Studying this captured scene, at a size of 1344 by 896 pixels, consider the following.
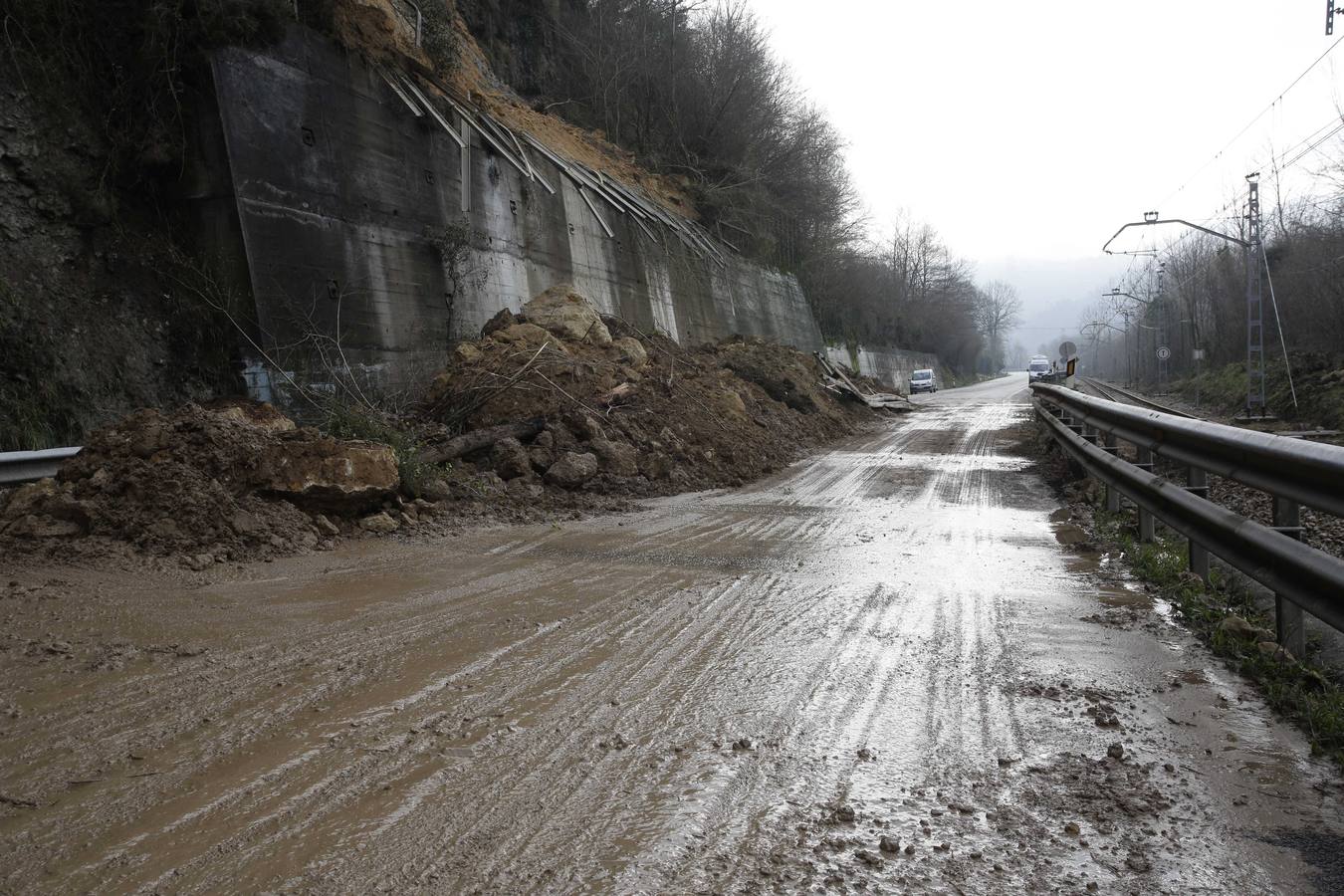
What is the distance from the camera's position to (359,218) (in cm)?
1234

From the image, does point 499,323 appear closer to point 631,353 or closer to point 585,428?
point 631,353

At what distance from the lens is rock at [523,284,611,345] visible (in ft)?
44.0

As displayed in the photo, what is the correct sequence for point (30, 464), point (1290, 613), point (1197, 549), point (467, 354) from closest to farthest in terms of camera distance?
point (1290, 613), point (1197, 549), point (30, 464), point (467, 354)

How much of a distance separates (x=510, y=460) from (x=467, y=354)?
→ 116 inches

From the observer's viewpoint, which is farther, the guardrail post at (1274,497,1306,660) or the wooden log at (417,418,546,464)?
the wooden log at (417,418,546,464)

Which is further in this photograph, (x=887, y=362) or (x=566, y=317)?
(x=887, y=362)

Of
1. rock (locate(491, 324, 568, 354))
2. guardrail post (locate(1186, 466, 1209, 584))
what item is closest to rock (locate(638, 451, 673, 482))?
rock (locate(491, 324, 568, 354))

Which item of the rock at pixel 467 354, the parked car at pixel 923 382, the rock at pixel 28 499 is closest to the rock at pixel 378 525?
the rock at pixel 28 499

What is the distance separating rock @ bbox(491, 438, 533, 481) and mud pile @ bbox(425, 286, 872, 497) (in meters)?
0.01

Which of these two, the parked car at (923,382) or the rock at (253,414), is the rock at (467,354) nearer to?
the rock at (253,414)

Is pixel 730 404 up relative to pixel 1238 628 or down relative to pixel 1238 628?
up

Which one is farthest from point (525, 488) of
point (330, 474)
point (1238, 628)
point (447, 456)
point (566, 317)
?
point (1238, 628)

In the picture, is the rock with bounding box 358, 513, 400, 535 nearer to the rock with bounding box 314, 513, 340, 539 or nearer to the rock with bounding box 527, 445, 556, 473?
the rock with bounding box 314, 513, 340, 539

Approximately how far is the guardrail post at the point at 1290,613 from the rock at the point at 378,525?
5.97 metres
